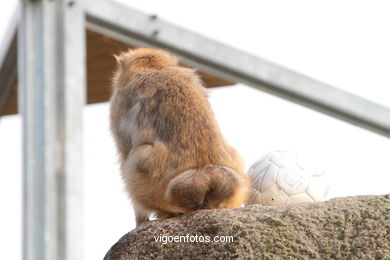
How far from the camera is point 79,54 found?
439 centimetres

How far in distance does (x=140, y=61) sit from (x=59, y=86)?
1807 mm

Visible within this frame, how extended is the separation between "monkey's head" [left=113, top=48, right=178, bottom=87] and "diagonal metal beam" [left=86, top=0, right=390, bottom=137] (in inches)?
20.4

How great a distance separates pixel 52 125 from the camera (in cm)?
421

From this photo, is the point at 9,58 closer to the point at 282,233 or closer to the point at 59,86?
the point at 59,86

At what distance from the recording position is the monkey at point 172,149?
17.0ft

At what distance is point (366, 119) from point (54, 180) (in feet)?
7.92

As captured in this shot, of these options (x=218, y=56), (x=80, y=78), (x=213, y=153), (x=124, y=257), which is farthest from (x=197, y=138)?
(x=80, y=78)

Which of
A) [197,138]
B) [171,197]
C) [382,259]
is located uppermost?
[197,138]

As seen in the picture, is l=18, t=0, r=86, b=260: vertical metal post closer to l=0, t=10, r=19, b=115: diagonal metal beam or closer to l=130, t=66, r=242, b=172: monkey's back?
l=0, t=10, r=19, b=115: diagonal metal beam

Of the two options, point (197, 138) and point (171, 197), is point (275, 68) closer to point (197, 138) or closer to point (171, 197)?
point (197, 138)

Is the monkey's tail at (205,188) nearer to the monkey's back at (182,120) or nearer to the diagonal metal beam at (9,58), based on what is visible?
the monkey's back at (182,120)

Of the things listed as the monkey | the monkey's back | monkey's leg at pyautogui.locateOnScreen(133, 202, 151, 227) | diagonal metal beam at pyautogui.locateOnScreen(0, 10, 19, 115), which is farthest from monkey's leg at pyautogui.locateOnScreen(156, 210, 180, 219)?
diagonal metal beam at pyautogui.locateOnScreen(0, 10, 19, 115)

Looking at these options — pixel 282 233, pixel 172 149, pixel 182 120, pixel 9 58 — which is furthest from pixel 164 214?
pixel 9 58

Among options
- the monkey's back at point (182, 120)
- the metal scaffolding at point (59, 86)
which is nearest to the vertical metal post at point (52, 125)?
the metal scaffolding at point (59, 86)
